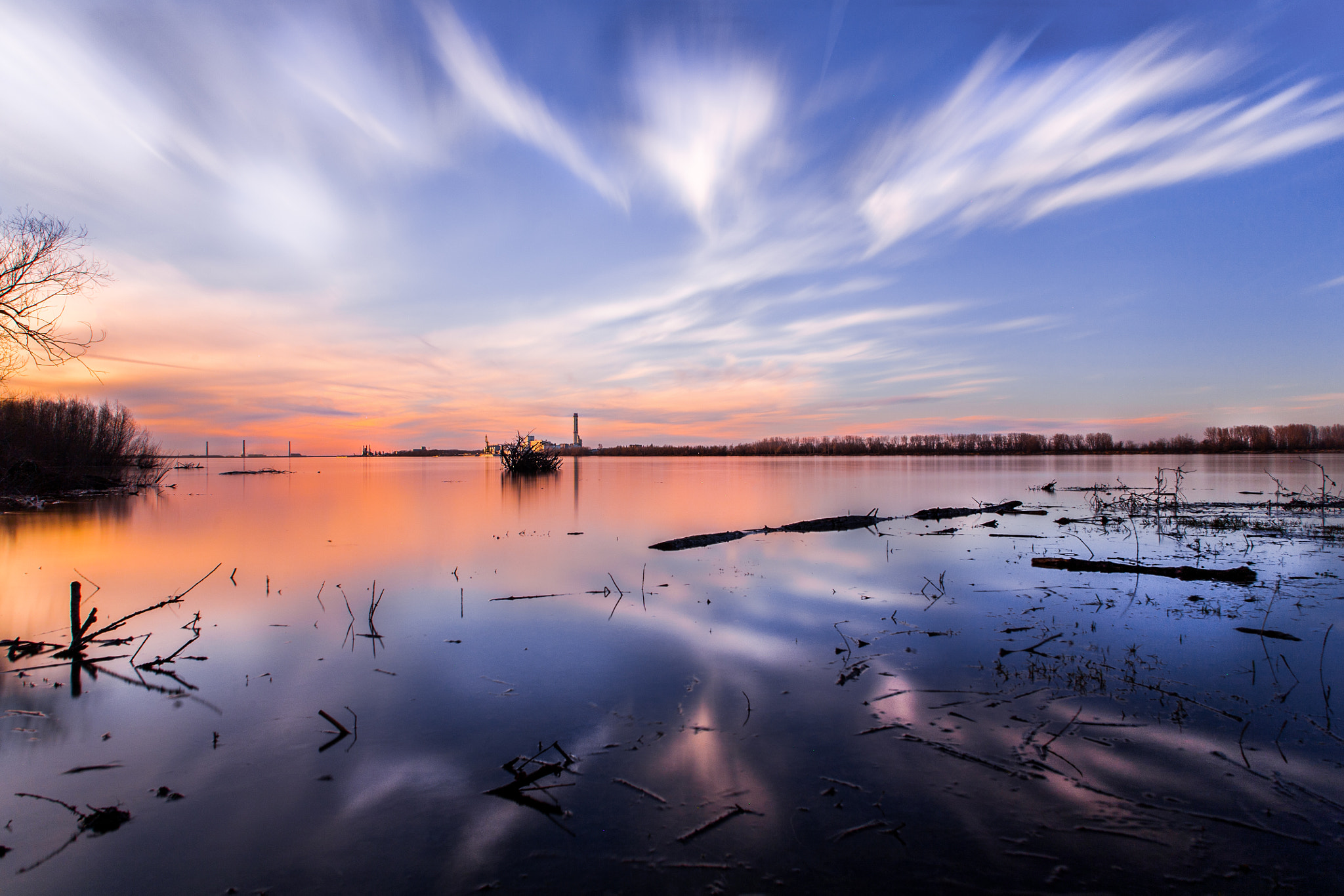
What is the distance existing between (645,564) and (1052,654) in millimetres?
7493

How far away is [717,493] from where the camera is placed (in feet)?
110

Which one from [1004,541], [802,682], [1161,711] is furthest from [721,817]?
Answer: [1004,541]

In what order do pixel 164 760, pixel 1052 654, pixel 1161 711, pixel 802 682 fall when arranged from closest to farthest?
pixel 164 760 < pixel 1161 711 < pixel 802 682 < pixel 1052 654

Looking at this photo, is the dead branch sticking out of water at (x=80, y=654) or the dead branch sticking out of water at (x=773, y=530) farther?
the dead branch sticking out of water at (x=773, y=530)

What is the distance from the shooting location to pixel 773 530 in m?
16.6

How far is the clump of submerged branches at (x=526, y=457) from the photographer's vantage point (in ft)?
171

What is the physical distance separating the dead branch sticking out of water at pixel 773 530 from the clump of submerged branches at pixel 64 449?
31200 millimetres

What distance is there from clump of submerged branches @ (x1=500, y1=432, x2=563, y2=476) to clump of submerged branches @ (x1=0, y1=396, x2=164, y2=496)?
2531 centimetres

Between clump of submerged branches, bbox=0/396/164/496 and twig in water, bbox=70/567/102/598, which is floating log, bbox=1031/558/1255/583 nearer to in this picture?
twig in water, bbox=70/567/102/598

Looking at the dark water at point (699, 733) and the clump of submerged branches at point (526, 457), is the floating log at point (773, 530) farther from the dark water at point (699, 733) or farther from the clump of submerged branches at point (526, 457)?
the clump of submerged branches at point (526, 457)

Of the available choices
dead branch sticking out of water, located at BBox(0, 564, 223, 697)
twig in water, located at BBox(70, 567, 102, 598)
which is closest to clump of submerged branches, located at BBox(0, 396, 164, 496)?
twig in water, located at BBox(70, 567, 102, 598)

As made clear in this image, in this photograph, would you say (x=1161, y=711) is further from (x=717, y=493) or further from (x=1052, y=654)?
(x=717, y=493)

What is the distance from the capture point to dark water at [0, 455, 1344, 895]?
320 centimetres

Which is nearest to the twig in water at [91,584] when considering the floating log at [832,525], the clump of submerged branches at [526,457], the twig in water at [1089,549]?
the floating log at [832,525]
